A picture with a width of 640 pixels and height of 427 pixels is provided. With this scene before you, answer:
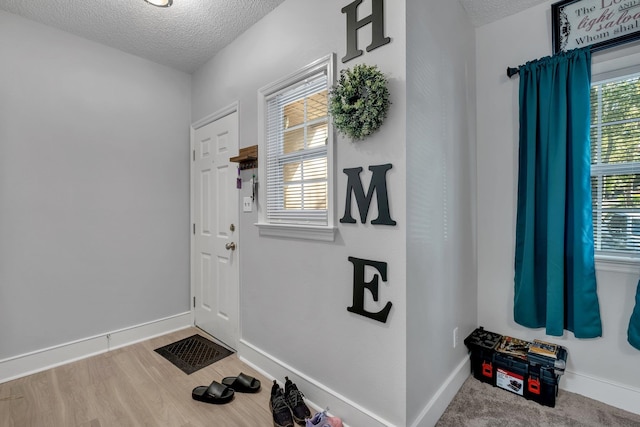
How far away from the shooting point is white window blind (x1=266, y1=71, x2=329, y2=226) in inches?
72.9

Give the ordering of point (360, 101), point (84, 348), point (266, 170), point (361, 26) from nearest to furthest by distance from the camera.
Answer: point (360, 101) → point (361, 26) → point (266, 170) → point (84, 348)

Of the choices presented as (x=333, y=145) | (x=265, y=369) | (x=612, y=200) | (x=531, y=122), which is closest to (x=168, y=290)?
(x=265, y=369)

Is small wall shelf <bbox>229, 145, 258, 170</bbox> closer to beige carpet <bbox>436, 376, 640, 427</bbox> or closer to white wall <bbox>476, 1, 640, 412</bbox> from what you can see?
white wall <bbox>476, 1, 640, 412</bbox>

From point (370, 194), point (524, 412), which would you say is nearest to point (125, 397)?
point (370, 194)

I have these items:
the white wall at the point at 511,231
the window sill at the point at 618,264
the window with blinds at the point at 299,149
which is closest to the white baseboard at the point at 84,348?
→ the window with blinds at the point at 299,149

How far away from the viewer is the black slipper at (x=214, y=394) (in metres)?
1.92

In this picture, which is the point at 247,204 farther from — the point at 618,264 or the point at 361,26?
the point at 618,264

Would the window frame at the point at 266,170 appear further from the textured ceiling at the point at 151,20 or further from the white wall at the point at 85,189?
the white wall at the point at 85,189

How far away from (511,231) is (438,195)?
917mm

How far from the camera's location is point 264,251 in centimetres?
226

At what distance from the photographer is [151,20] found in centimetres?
229

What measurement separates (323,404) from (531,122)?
2.35 meters

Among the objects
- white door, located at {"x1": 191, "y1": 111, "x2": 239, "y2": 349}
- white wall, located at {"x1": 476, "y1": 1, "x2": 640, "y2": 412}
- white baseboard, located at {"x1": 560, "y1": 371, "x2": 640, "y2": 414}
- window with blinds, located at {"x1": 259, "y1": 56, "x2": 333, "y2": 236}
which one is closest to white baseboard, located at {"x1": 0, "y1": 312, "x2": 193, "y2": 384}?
white door, located at {"x1": 191, "y1": 111, "x2": 239, "y2": 349}

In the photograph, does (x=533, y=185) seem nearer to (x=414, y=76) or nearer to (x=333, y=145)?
(x=414, y=76)
